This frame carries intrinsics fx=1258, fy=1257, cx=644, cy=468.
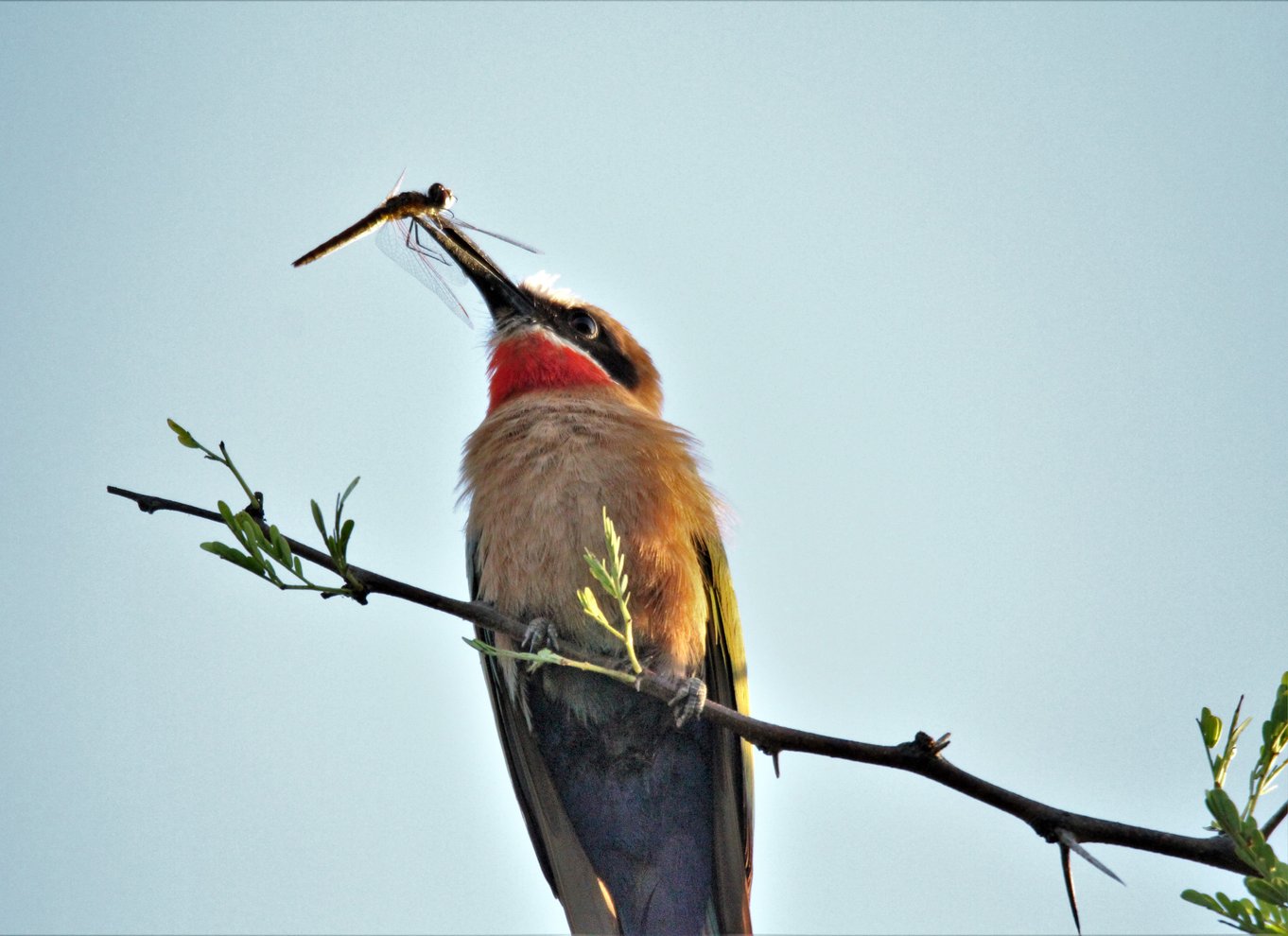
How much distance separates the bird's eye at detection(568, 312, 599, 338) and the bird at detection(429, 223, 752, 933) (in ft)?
4.17

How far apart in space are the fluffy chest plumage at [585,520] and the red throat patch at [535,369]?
633mm

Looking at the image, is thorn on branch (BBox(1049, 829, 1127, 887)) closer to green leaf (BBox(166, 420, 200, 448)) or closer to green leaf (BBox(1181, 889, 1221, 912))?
green leaf (BBox(1181, 889, 1221, 912))

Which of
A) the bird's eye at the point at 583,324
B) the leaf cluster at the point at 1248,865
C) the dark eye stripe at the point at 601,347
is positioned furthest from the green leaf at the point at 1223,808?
the bird's eye at the point at 583,324

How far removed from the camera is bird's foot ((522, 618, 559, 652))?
4617mm

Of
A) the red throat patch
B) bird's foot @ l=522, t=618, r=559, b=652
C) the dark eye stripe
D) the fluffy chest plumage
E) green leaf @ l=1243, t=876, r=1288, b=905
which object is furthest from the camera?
the dark eye stripe

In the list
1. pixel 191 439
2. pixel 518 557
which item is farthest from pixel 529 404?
pixel 191 439

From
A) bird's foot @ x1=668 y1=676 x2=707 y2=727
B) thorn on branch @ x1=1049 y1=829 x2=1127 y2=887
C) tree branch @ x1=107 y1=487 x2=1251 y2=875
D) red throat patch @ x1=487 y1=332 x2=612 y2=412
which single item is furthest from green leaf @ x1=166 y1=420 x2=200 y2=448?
red throat patch @ x1=487 y1=332 x2=612 y2=412

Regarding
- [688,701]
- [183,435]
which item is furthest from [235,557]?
[688,701]

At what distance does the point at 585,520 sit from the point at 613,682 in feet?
2.19

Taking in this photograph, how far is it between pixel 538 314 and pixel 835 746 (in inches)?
173

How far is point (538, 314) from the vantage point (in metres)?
6.70

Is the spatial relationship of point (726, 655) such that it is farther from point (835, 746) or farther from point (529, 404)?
point (835, 746)

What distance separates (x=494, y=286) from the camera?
265 inches

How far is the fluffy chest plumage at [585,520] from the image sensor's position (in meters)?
4.85
